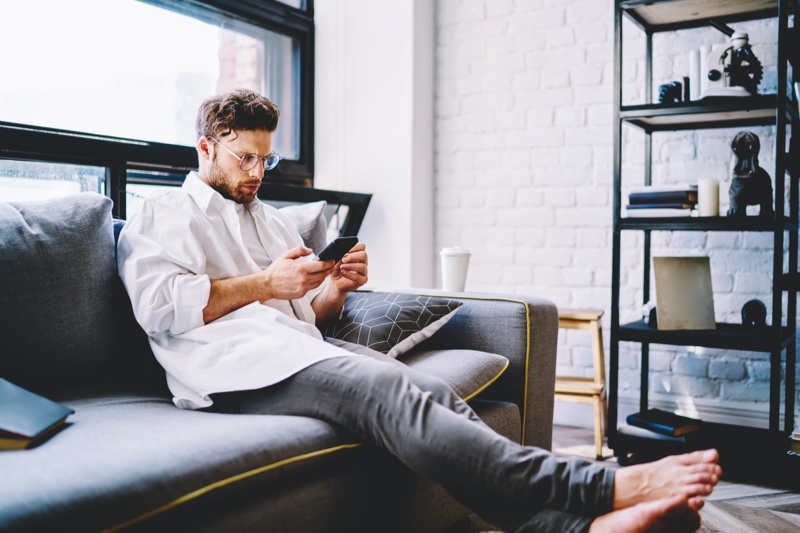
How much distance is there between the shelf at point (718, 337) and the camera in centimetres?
231

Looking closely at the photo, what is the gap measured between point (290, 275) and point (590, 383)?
1.51 meters

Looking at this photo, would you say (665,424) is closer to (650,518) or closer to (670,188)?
(670,188)

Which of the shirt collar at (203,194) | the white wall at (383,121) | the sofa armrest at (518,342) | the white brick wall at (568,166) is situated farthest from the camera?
the white wall at (383,121)

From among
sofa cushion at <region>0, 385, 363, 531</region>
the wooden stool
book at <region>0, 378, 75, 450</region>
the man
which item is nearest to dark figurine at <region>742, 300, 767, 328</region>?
the wooden stool

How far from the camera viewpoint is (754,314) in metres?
2.49

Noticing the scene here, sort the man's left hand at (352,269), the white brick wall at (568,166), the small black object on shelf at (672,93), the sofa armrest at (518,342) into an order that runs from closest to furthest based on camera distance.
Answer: the man's left hand at (352,269)
the sofa armrest at (518,342)
the small black object on shelf at (672,93)
the white brick wall at (568,166)

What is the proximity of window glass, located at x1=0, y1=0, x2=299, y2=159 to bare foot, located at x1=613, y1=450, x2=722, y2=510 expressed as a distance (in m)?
2.04

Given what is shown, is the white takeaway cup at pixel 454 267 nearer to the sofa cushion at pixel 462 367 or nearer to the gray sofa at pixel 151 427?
the gray sofa at pixel 151 427

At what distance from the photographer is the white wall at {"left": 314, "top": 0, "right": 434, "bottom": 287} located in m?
3.20

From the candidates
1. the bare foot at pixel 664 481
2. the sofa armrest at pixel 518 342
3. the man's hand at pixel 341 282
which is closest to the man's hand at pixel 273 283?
the man's hand at pixel 341 282

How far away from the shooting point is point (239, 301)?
159 cm

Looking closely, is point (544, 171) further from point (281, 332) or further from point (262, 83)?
point (281, 332)

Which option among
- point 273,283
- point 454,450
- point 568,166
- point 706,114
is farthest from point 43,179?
point 706,114

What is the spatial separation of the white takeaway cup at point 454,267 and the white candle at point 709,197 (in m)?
0.83
